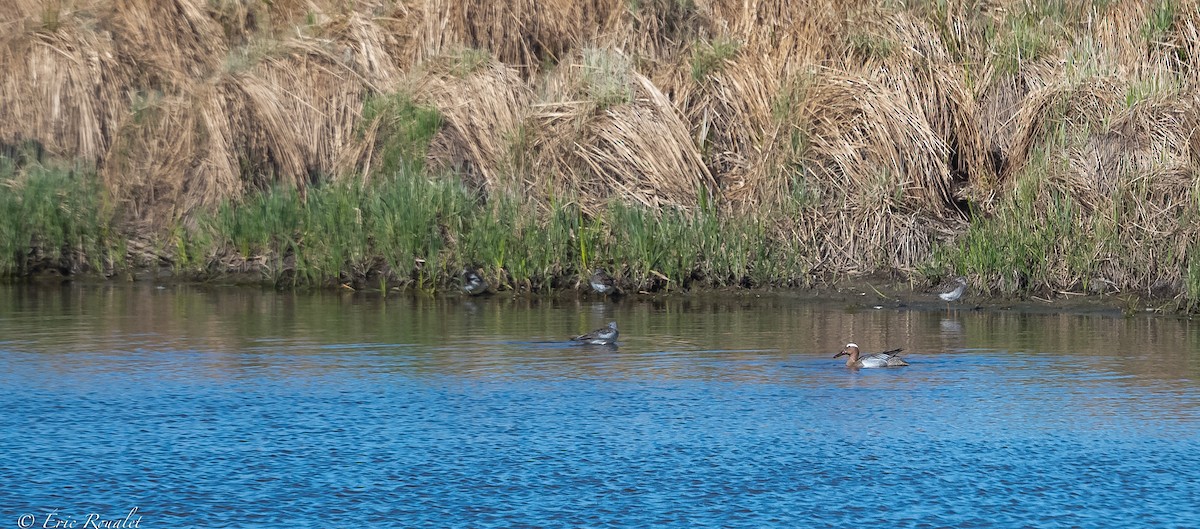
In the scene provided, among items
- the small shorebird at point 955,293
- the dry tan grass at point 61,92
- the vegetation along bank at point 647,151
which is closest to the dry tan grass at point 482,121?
the vegetation along bank at point 647,151

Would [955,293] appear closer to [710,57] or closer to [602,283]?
[602,283]

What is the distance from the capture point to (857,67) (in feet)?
48.7

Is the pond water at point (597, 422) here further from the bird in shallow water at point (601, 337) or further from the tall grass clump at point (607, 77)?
the tall grass clump at point (607, 77)

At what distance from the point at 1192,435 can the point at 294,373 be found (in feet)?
15.5

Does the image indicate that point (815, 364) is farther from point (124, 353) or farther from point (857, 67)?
point (857, 67)

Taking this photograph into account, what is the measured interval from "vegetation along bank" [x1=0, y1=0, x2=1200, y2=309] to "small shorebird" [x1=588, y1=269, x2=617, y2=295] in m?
0.20

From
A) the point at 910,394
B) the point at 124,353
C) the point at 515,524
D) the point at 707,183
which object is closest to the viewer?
the point at 515,524

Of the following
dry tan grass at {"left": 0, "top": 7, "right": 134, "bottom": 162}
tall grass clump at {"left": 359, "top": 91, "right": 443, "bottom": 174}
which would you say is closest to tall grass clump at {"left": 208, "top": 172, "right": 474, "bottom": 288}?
tall grass clump at {"left": 359, "top": 91, "right": 443, "bottom": 174}

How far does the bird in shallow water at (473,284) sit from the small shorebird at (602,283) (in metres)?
0.89

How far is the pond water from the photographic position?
6.22 meters

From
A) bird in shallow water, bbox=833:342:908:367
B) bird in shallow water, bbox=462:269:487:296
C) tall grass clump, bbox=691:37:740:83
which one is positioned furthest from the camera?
tall grass clump, bbox=691:37:740:83

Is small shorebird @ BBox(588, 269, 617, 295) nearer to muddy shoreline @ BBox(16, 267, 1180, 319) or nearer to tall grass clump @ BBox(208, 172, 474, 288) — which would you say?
muddy shoreline @ BBox(16, 267, 1180, 319)

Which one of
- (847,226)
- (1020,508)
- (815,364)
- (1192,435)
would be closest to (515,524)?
(1020,508)

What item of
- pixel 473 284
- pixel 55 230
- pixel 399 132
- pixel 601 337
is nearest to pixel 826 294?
pixel 473 284
